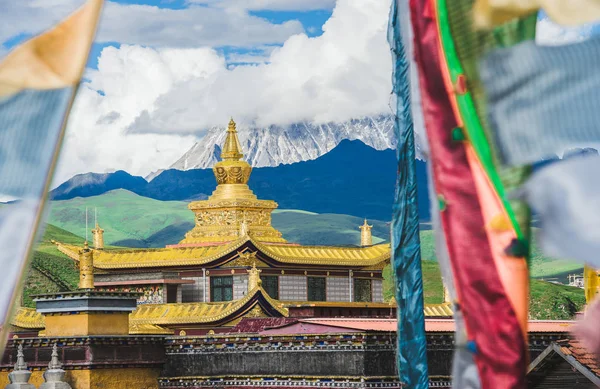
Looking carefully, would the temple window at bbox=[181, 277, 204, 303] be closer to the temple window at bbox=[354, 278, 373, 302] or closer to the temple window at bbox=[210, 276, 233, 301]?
the temple window at bbox=[210, 276, 233, 301]

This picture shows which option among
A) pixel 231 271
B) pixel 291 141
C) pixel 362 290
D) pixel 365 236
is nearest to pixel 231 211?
pixel 231 271

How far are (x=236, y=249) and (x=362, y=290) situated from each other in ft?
18.9

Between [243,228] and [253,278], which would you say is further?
[243,228]

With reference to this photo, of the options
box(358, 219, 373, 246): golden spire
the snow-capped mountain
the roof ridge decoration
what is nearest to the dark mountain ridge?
the snow-capped mountain

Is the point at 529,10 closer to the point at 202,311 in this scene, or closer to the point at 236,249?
the point at 202,311

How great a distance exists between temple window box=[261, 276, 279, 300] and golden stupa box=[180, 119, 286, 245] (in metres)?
1.35

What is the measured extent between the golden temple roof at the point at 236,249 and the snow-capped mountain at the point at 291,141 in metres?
95.6

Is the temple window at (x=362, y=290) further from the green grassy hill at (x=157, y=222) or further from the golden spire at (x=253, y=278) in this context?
the green grassy hill at (x=157, y=222)

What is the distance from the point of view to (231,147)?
43.6 metres

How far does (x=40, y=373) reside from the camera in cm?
3055

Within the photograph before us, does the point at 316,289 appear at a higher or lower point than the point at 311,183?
lower

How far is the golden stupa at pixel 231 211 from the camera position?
4188cm

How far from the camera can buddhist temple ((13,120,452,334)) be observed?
126 feet

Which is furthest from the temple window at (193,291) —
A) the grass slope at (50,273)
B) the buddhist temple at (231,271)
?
the grass slope at (50,273)
